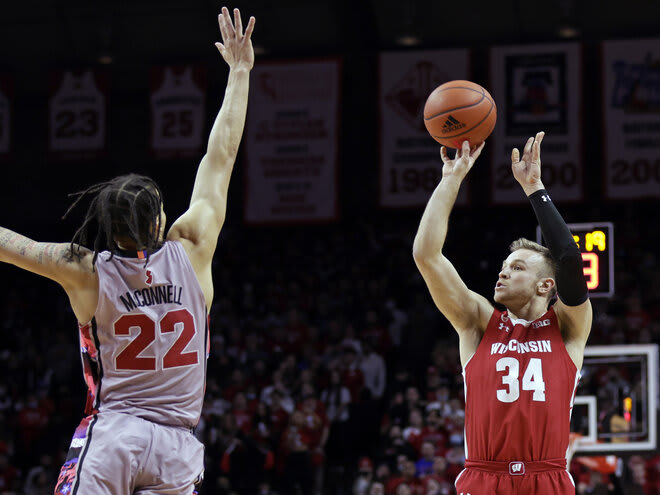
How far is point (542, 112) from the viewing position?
17.5 metres

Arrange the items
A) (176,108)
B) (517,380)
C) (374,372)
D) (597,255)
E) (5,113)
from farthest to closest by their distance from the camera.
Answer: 1. (5,113)
2. (176,108)
3. (374,372)
4. (597,255)
5. (517,380)

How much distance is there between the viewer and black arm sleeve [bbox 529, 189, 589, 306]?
15.1 ft

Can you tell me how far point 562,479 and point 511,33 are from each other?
16093 mm

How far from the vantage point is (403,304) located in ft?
61.3

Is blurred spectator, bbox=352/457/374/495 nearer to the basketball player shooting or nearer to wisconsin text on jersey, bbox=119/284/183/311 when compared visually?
the basketball player shooting

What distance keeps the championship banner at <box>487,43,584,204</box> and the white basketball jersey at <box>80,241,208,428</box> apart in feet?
46.4

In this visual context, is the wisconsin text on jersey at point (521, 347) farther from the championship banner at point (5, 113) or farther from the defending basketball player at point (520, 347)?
the championship banner at point (5, 113)

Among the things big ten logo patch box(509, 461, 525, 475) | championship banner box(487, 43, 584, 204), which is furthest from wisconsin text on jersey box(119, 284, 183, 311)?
championship banner box(487, 43, 584, 204)

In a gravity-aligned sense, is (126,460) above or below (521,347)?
below

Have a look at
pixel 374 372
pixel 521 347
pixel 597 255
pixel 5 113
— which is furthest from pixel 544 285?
pixel 5 113

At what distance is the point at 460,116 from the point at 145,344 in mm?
2305

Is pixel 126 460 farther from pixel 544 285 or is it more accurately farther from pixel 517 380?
pixel 544 285

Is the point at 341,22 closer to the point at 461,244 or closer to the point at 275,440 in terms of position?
the point at 461,244

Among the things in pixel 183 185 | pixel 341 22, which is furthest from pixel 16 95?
pixel 341 22
